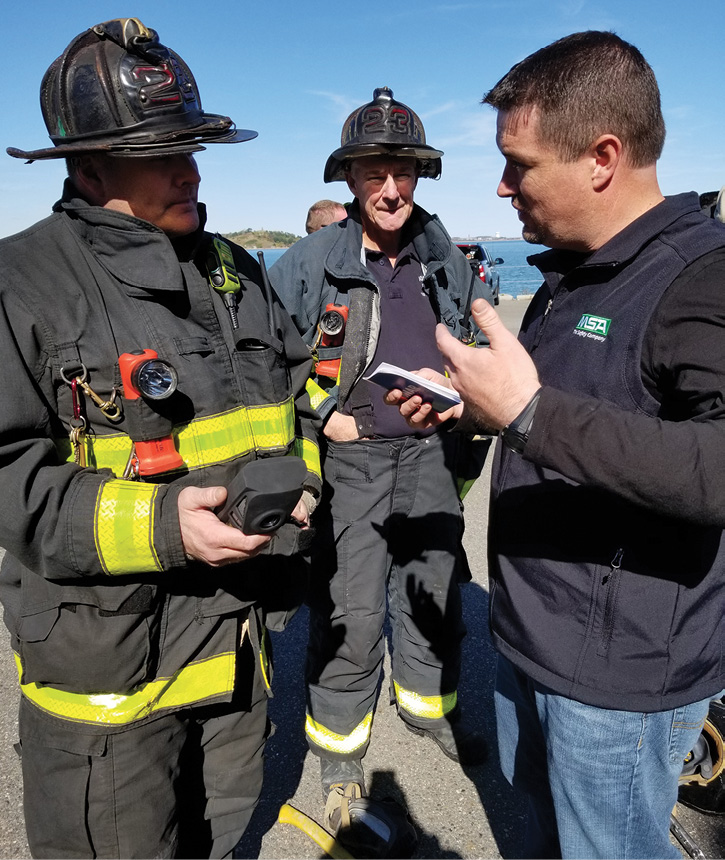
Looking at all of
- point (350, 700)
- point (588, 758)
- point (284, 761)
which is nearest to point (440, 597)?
point (350, 700)

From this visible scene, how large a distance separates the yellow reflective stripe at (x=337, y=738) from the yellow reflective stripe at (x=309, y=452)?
1.41 meters

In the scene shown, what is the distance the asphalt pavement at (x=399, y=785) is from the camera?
2520 mm

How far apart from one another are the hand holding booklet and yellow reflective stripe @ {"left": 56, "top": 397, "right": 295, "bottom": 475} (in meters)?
0.36

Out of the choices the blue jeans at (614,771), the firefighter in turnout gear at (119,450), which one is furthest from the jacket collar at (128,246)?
the blue jeans at (614,771)

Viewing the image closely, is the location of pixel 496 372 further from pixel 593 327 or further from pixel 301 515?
pixel 301 515

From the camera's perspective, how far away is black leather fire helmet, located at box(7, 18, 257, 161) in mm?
1633

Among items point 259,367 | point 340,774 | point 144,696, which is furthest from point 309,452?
point 340,774

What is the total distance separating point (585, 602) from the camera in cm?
155

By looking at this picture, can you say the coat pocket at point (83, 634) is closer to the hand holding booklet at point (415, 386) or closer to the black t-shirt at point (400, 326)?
the hand holding booklet at point (415, 386)

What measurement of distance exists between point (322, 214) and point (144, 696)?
5.77 meters

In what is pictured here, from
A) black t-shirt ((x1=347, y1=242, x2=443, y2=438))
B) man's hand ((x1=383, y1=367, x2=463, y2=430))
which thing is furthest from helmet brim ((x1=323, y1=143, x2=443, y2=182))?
man's hand ((x1=383, y1=367, x2=463, y2=430))

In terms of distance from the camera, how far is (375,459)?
281 cm

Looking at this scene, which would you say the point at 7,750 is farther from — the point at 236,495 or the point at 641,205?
the point at 641,205

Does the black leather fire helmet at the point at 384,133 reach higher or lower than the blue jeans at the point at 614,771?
higher
